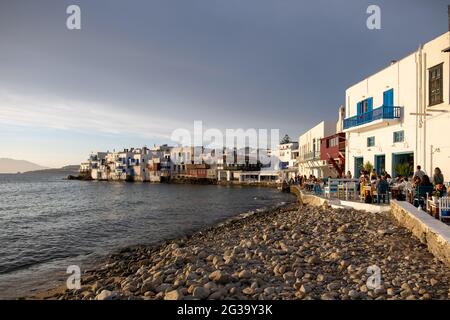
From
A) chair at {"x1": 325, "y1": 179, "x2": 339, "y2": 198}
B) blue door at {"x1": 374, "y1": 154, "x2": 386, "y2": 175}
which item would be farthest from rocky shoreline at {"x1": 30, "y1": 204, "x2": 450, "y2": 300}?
blue door at {"x1": 374, "y1": 154, "x2": 386, "y2": 175}

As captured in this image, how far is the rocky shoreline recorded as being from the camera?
209 inches

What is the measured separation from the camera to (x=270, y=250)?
8.26m

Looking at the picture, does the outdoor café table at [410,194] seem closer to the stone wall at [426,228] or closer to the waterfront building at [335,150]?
the stone wall at [426,228]

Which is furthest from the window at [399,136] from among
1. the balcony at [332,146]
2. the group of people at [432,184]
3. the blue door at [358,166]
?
the balcony at [332,146]

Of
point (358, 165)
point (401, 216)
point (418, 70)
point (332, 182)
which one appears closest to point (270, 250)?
point (401, 216)

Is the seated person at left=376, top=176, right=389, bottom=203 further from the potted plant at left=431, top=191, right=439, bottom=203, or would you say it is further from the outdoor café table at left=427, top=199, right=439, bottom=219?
the outdoor café table at left=427, top=199, right=439, bottom=219

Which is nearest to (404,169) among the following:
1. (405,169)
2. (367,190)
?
(405,169)

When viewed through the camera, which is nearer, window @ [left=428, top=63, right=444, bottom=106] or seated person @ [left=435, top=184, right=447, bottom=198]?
seated person @ [left=435, top=184, right=447, bottom=198]

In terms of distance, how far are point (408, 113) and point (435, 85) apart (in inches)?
83.7

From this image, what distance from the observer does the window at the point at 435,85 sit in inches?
570

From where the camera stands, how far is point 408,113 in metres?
16.7

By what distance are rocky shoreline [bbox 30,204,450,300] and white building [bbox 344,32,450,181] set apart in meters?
7.07

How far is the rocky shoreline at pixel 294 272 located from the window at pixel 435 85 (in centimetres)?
795
